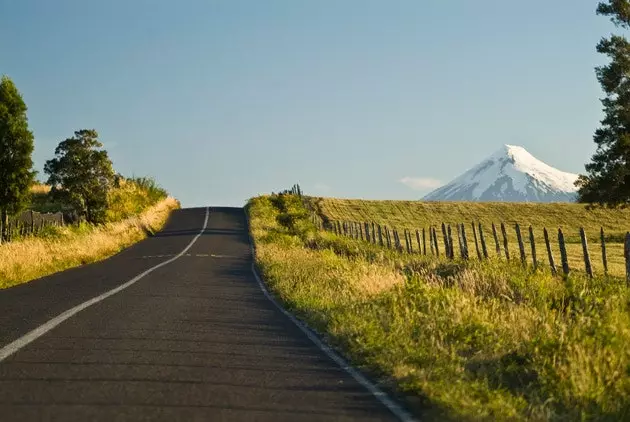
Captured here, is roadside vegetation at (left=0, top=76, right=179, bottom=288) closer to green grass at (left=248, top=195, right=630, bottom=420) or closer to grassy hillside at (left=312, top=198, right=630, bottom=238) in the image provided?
green grass at (left=248, top=195, right=630, bottom=420)

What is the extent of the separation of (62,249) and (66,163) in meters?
18.3

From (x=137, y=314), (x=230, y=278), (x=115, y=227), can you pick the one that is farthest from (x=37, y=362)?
(x=115, y=227)

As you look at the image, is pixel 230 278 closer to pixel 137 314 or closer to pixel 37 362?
pixel 137 314

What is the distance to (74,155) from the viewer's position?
44.4 m

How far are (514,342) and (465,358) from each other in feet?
2.47

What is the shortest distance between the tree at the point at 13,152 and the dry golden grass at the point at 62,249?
295 centimetres

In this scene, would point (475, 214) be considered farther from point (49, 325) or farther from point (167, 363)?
point (167, 363)

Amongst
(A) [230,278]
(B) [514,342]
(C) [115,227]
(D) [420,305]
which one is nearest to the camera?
(B) [514,342]

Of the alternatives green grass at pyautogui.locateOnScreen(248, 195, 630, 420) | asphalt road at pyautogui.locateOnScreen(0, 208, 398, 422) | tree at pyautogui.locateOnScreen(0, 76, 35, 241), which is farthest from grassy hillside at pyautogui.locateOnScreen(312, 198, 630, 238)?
asphalt road at pyautogui.locateOnScreen(0, 208, 398, 422)

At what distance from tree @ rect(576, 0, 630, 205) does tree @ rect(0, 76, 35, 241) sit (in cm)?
3080

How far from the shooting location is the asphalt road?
639 centimetres

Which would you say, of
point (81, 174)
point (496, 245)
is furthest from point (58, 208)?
point (496, 245)

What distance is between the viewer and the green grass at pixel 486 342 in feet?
22.0

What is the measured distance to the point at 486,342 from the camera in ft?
30.6
